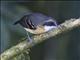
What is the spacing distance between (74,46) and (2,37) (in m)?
0.48

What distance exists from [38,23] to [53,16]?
34.8 inches

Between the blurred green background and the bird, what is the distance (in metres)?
0.71

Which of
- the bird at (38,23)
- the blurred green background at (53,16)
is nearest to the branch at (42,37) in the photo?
the bird at (38,23)

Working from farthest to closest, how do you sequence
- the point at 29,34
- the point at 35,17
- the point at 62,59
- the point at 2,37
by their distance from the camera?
the point at 2,37 → the point at 62,59 → the point at 29,34 → the point at 35,17

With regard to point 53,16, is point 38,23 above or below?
above

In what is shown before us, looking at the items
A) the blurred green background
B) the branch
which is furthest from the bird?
the blurred green background

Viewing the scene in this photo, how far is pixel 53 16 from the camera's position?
1.83m

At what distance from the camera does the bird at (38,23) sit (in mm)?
931

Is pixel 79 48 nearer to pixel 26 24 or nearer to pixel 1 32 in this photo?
pixel 1 32

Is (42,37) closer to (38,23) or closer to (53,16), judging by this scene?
(38,23)

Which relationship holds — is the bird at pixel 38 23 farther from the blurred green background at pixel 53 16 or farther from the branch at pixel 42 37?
the blurred green background at pixel 53 16

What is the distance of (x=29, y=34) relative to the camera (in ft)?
3.51

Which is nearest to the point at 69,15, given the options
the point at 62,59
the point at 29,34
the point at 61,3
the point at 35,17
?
the point at 61,3

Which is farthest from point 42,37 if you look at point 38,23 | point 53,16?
point 53,16
